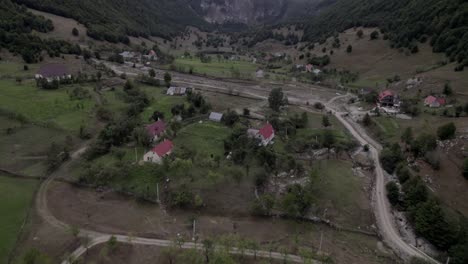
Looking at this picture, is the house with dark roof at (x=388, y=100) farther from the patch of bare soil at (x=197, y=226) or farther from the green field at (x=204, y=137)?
the patch of bare soil at (x=197, y=226)

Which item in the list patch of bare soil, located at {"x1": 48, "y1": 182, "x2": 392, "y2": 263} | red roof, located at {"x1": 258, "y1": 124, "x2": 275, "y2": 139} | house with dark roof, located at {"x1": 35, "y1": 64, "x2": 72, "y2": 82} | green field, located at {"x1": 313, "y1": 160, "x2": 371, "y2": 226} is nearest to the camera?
patch of bare soil, located at {"x1": 48, "y1": 182, "x2": 392, "y2": 263}

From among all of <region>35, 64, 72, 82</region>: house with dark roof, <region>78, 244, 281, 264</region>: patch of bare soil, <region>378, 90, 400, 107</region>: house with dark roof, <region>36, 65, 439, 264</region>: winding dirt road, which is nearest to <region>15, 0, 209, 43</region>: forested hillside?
<region>35, 64, 72, 82</region>: house with dark roof

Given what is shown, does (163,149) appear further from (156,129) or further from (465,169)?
(465,169)

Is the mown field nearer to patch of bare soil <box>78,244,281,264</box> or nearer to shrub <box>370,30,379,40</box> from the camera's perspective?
patch of bare soil <box>78,244,281,264</box>

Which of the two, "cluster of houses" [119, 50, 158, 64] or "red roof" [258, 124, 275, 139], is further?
"cluster of houses" [119, 50, 158, 64]

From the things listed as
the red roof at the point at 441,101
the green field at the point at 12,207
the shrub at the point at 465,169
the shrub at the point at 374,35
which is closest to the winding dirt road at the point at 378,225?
the green field at the point at 12,207
